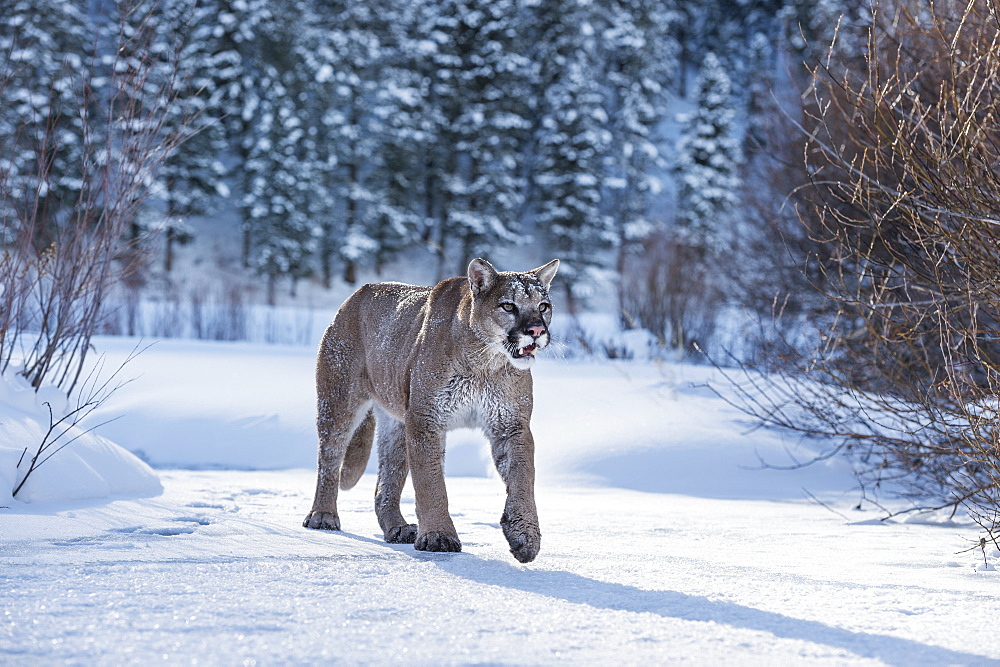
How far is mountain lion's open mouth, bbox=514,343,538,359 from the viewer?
3934 mm

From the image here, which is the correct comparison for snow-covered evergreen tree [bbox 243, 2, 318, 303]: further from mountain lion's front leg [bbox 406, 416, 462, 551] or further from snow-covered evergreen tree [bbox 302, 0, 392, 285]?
mountain lion's front leg [bbox 406, 416, 462, 551]

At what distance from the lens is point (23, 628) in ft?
8.37

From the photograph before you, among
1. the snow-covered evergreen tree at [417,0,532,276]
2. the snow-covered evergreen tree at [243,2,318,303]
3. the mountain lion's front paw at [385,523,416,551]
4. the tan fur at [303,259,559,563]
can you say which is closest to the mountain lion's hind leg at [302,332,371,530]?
the tan fur at [303,259,559,563]

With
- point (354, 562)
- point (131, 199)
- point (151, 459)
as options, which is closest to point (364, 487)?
point (151, 459)

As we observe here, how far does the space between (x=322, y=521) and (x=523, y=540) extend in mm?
1339

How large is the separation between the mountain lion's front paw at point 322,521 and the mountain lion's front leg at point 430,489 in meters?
0.67

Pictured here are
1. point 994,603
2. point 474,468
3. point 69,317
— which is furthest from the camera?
point 474,468

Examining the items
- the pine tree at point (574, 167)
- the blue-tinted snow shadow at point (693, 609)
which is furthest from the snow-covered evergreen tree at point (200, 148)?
the blue-tinted snow shadow at point (693, 609)

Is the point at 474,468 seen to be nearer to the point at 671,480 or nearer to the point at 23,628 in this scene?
the point at 671,480

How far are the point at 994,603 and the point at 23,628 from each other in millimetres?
3039

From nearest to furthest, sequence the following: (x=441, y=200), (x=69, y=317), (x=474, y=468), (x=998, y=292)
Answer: (x=998, y=292) → (x=69, y=317) → (x=474, y=468) → (x=441, y=200)

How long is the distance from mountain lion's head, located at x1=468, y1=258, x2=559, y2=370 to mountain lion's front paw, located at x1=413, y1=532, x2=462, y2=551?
788mm

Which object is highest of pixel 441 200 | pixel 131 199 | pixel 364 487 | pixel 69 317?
pixel 441 200

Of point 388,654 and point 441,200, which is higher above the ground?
point 441,200
